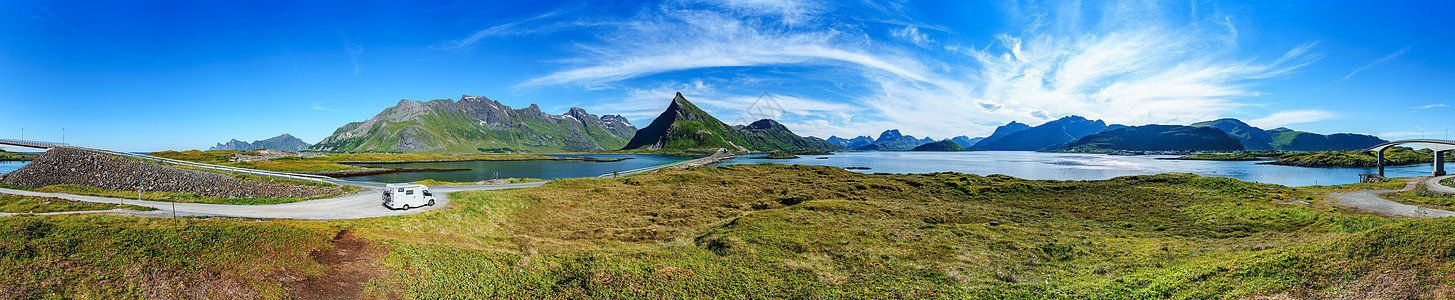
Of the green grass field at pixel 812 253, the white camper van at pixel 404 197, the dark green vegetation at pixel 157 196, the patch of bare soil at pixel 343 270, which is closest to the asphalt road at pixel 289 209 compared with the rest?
the white camper van at pixel 404 197

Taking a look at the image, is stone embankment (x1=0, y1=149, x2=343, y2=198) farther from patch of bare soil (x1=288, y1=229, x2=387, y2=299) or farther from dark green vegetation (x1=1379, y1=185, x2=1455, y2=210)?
dark green vegetation (x1=1379, y1=185, x2=1455, y2=210)

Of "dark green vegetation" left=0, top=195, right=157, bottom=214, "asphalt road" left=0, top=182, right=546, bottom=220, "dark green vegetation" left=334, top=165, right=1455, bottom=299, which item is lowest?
"dark green vegetation" left=334, top=165, right=1455, bottom=299

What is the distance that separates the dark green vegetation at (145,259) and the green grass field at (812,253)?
7 cm

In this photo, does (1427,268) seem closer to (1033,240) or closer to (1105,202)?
(1033,240)

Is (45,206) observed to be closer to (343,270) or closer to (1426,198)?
(343,270)

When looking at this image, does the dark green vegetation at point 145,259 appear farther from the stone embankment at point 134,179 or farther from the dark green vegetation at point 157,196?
the stone embankment at point 134,179

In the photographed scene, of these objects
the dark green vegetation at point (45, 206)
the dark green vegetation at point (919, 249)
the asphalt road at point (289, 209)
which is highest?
the dark green vegetation at point (45, 206)

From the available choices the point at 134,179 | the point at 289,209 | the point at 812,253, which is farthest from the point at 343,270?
the point at 134,179

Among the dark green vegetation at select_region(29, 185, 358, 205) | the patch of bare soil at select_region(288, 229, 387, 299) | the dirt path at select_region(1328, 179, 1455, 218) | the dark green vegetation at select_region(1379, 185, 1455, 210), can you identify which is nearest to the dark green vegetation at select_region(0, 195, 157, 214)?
the dark green vegetation at select_region(29, 185, 358, 205)

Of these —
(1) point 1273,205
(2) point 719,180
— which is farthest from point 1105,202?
(2) point 719,180

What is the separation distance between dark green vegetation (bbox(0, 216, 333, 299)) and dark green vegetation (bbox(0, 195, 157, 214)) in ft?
37.2

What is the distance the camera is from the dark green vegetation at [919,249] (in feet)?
42.4

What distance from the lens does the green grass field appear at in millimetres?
12453

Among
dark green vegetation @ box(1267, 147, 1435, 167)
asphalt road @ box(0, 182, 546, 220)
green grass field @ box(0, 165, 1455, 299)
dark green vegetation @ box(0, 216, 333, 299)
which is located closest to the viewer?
dark green vegetation @ box(0, 216, 333, 299)
